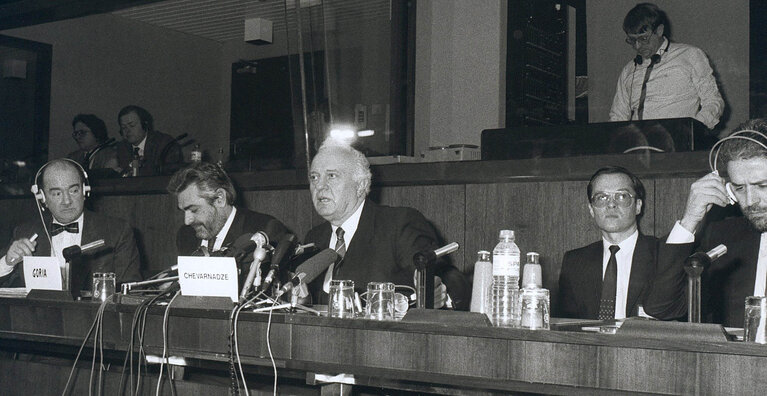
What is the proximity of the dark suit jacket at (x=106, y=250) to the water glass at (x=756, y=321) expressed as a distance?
267cm

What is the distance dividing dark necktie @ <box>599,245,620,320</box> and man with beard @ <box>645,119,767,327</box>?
1.00 ft

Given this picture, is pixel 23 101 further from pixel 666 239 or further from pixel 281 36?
pixel 666 239

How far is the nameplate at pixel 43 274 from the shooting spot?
264 cm

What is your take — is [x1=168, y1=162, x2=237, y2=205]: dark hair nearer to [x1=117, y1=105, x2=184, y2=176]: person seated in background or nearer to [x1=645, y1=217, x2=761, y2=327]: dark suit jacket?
[x1=117, y1=105, x2=184, y2=176]: person seated in background

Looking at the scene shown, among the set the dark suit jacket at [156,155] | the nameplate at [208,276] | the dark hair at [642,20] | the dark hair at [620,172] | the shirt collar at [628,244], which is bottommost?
the nameplate at [208,276]

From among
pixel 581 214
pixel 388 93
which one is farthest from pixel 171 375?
pixel 388 93

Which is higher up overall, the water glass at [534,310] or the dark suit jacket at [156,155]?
the dark suit jacket at [156,155]

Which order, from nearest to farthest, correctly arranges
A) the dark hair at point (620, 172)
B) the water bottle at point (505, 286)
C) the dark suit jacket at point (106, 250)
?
the water bottle at point (505, 286) < the dark hair at point (620, 172) < the dark suit jacket at point (106, 250)

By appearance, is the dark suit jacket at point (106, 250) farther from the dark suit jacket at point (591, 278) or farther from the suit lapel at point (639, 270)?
the suit lapel at point (639, 270)

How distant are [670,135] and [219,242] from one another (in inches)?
69.8

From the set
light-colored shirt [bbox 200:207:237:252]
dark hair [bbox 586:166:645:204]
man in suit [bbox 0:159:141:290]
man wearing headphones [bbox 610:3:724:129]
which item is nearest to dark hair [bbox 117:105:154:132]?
man in suit [bbox 0:159:141:290]

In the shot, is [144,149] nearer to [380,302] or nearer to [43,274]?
[43,274]

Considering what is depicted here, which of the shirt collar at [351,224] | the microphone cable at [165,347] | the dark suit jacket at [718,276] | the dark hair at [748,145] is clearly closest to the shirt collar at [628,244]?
the dark suit jacket at [718,276]

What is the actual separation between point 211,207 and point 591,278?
5.08ft
